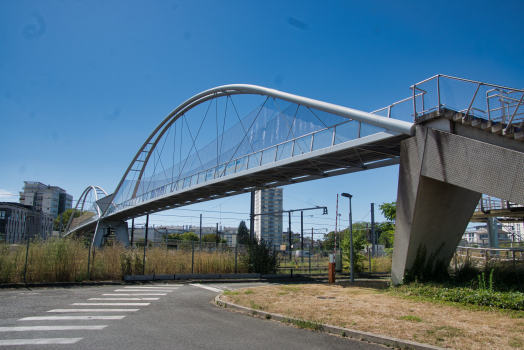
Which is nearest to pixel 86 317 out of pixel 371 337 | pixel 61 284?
pixel 371 337

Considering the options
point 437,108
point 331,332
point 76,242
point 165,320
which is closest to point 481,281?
point 437,108

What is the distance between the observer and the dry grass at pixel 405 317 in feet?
20.9

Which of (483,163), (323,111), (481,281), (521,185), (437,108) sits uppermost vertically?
(323,111)

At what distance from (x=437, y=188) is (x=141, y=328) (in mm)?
10730

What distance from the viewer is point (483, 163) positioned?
10.5 meters

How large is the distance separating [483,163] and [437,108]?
266 cm

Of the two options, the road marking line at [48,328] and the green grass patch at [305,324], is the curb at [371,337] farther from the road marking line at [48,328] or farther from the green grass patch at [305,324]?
the road marking line at [48,328]

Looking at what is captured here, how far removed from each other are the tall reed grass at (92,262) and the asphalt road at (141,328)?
221 inches

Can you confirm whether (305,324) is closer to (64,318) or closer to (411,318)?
(411,318)

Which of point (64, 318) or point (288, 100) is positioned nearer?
point (64, 318)

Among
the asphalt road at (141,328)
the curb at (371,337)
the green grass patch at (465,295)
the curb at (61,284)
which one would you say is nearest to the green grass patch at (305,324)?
the curb at (371,337)

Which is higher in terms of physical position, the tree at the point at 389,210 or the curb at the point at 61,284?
the tree at the point at 389,210

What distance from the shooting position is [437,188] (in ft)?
42.9

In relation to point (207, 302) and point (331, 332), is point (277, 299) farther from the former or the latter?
point (331, 332)
